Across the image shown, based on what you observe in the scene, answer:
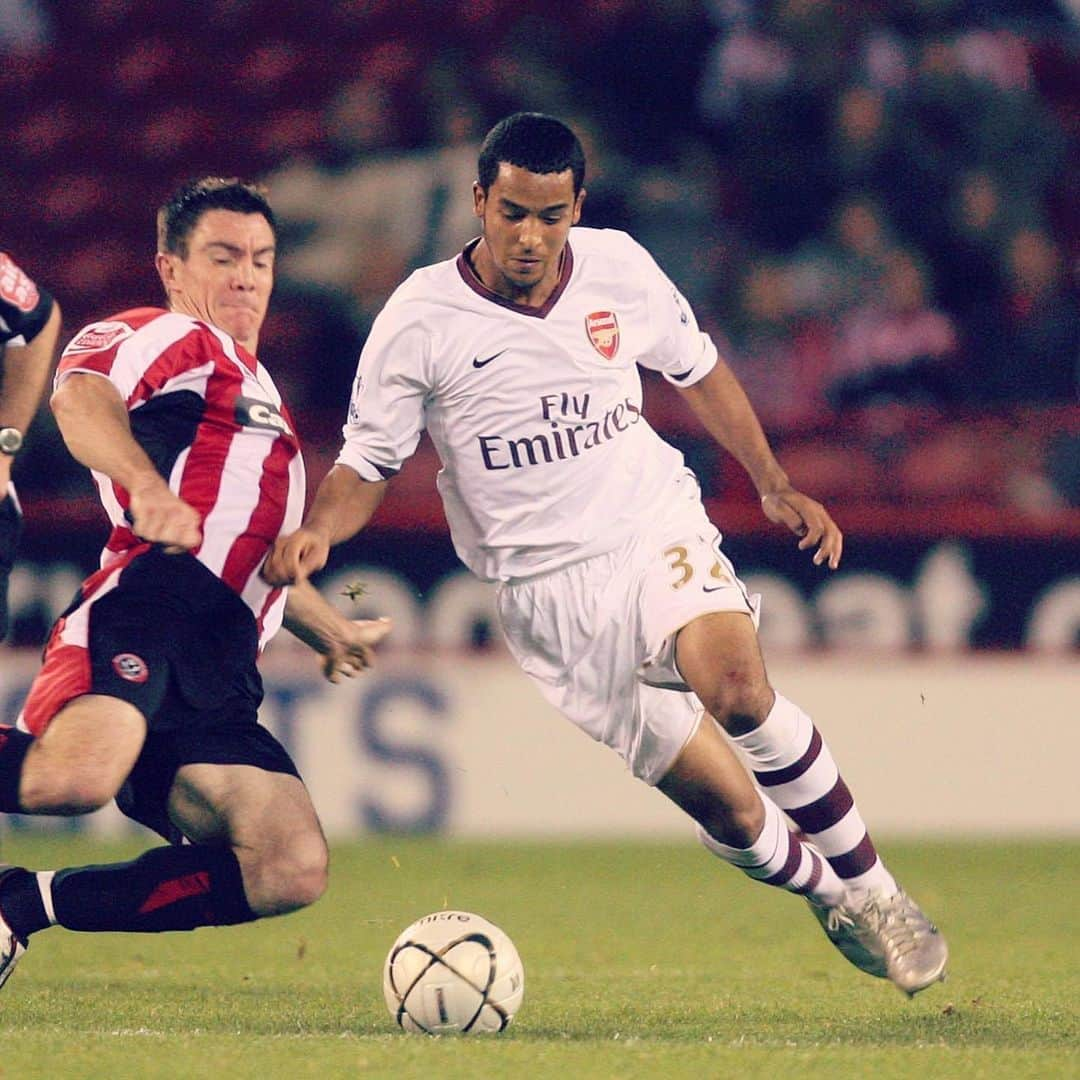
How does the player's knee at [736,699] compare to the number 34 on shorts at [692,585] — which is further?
the number 34 on shorts at [692,585]

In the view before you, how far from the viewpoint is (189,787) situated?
177 inches

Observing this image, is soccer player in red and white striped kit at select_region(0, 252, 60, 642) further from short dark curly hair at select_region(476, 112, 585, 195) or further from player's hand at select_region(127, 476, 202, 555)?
short dark curly hair at select_region(476, 112, 585, 195)

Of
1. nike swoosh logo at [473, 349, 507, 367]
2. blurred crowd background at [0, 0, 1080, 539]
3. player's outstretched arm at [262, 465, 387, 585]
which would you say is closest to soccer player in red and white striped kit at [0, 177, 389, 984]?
player's outstretched arm at [262, 465, 387, 585]

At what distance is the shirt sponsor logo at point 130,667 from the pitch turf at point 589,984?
0.73m

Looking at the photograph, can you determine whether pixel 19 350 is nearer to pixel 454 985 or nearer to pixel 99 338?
pixel 99 338

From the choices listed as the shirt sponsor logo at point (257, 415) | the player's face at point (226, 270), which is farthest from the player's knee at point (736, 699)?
the player's face at point (226, 270)

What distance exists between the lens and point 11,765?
Result: 4312 mm

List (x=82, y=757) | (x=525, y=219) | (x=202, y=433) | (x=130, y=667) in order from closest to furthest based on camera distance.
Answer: (x=82, y=757)
(x=130, y=667)
(x=202, y=433)
(x=525, y=219)

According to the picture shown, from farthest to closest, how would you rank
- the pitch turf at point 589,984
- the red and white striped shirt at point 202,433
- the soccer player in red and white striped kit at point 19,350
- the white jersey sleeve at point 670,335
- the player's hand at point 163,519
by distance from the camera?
the white jersey sleeve at point 670,335
the soccer player in red and white striped kit at point 19,350
the red and white striped shirt at point 202,433
the player's hand at point 163,519
the pitch turf at point 589,984

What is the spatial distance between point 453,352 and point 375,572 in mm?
3848

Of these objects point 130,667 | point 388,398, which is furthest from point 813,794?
point 130,667

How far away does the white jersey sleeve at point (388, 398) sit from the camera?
4.78m

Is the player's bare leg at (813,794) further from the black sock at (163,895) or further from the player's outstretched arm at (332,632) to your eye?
the black sock at (163,895)

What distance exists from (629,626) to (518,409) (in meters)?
0.58
